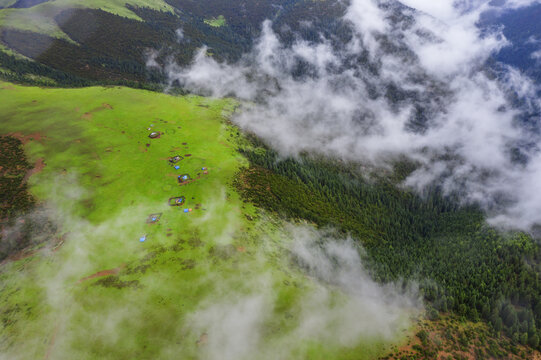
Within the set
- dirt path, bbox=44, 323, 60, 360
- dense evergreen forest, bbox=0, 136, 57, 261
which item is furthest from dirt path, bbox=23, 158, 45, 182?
dirt path, bbox=44, 323, 60, 360

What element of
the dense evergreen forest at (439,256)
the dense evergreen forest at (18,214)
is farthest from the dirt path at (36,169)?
the dense evergreen forest at (439,256)

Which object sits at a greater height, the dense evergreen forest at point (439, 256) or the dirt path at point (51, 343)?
the dense evergreen forest at point (439, 256)

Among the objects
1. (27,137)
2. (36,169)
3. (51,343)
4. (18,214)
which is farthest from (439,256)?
(27,137)

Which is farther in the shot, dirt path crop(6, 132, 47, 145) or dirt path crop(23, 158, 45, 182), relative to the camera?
dirt path crop(6, 132, 47, 145)

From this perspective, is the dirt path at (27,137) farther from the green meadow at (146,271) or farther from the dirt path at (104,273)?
the dirt path at (104,273)

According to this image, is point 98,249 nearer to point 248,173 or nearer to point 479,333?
point 248,173

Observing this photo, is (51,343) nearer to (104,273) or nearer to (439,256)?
(104,273)

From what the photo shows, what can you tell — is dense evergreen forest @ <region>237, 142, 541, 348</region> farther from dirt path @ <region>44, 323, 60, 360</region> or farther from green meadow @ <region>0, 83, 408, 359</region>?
dirt path @ <region>44, 323, 60, 360</region>

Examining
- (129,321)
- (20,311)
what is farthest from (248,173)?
(20,311)
